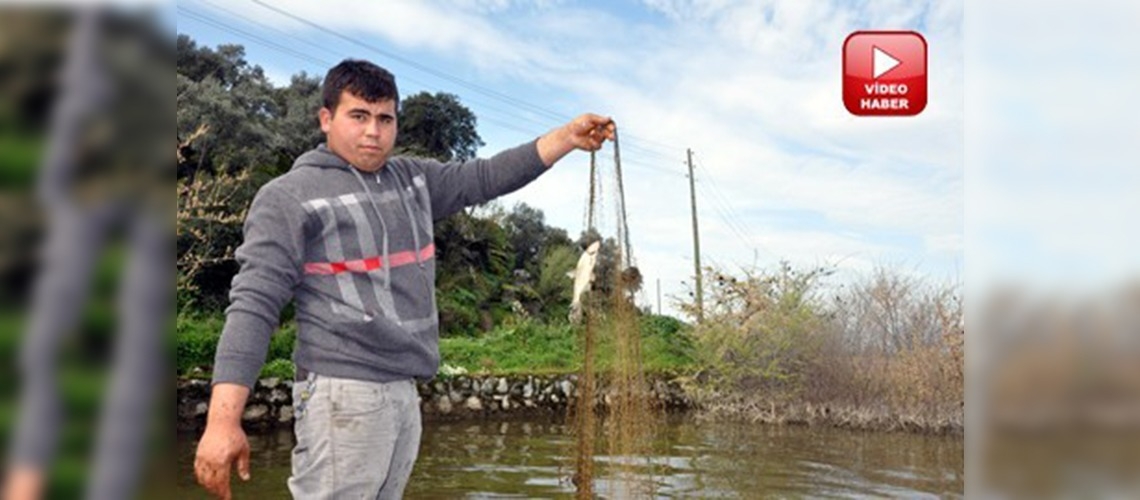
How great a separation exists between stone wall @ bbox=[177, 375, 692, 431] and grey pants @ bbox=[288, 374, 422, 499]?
6478mm

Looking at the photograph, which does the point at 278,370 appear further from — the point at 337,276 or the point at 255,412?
the point at 337,276

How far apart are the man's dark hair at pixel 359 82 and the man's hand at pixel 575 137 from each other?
0.36m

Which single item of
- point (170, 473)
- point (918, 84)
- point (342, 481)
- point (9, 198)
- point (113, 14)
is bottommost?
point (342, 481)

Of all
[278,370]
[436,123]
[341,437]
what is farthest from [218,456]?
[436,123]

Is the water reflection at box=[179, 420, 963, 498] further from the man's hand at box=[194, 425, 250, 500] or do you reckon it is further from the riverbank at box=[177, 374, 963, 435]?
the man's hand at box=[194, 425, 250, 500]

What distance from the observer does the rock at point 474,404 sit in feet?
32.5

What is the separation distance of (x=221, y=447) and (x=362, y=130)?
26.8 inches

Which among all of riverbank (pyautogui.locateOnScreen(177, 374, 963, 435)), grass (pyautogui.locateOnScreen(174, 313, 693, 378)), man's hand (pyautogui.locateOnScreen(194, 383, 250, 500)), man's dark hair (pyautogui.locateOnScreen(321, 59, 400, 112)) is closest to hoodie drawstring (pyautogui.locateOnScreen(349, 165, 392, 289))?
man's dark hair (pyautogui.locateOnScreen(321, 59, 400, 112))

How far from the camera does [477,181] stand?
6.70ft

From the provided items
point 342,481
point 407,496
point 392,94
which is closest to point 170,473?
point 342,481

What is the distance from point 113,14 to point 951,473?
23.8 ft

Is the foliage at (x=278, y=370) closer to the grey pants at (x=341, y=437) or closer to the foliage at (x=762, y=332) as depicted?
the foliage at (x=762, y=332)

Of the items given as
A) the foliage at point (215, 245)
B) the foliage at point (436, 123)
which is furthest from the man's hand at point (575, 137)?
the foliage at point (436, 123)

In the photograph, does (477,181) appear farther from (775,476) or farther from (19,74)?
(775,476)
